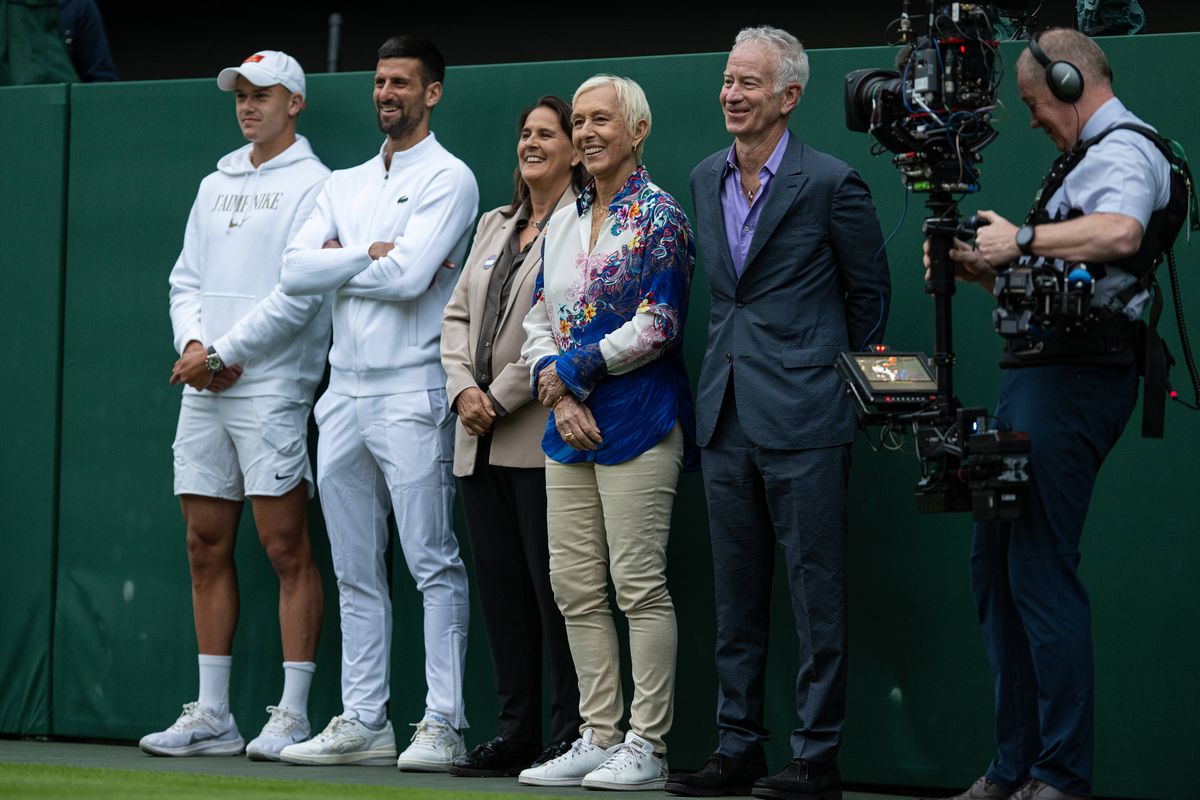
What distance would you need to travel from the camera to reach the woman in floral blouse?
17.5ft

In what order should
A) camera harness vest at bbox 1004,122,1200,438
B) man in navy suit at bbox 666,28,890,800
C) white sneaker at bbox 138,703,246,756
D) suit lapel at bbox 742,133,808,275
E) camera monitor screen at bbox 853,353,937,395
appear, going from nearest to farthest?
camera harness vest at bbox 1004,122,1200,438 → camera monitor screen at bbox 853,353,937,395 → man in navy suit at bbox 666,28,890,800 → suit lapel at bbox 742,133,808,275 → white sneaker at bbox 138,703,246,756

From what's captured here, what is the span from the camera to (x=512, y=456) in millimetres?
5684

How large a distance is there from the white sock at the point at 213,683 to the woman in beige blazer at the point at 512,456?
1014mm

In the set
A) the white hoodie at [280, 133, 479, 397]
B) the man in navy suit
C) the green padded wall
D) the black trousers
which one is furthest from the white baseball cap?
the man in navy suit

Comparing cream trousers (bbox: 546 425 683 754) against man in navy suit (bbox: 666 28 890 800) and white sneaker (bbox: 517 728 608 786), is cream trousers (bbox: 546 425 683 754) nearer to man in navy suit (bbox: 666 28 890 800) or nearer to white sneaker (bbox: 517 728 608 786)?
white sneaker (bbox: 517 728 608 786)

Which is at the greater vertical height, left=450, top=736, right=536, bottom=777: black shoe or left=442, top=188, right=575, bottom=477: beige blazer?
left=442, top=188, right=575, bottom=477: beige blazer

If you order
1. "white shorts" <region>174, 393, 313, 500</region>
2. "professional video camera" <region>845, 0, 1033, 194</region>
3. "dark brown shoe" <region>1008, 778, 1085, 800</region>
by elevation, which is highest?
"professional video camera" <region>845, 0, 1033, 194</region>

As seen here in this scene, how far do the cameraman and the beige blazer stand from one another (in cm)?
160

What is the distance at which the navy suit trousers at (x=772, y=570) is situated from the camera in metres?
5.05

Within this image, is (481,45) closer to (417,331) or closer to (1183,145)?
(417,331)

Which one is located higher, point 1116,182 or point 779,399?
point 1116,182

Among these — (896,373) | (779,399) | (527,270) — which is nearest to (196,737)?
(527,270)

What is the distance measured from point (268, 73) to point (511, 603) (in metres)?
2.03

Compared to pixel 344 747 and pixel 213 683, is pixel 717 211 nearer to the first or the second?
pixel 344 747
